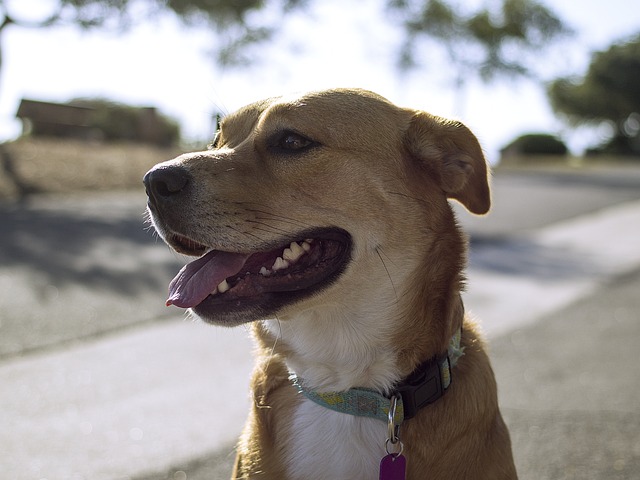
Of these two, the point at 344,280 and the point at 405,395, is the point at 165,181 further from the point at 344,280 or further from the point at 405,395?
the point at 405,395

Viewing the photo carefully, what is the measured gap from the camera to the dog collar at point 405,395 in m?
2.44

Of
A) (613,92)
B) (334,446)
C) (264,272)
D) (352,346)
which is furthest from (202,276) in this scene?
(613,92)

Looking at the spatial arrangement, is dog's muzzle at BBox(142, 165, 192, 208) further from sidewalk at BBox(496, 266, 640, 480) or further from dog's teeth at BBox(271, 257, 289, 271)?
sidewalk at BBox(496, 266, 640, 480)

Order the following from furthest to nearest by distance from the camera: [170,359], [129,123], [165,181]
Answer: [129,123], [170,359], [165,181]

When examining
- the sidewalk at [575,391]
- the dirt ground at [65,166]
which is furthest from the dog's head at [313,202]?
the dirt ground at [65,166]

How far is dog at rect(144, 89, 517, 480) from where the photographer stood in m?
2.45

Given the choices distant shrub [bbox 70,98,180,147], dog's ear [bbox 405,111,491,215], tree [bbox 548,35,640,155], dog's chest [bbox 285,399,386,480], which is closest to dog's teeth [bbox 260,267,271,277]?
dog's chest [bbox 285,399,386,480]

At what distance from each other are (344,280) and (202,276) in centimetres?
51

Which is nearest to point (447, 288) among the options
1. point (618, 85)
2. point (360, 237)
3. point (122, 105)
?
point (360, 237)

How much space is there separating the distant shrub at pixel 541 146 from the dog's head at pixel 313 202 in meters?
37.2

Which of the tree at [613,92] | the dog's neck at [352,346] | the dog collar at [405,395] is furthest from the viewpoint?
the tree at [613,92]

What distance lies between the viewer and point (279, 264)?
2580 millimetres

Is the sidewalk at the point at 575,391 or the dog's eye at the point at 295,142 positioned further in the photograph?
the sidewalk at the point at 575,391

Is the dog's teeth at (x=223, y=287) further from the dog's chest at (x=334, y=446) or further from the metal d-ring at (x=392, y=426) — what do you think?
the metal d-ring at (x=392, y=426)
